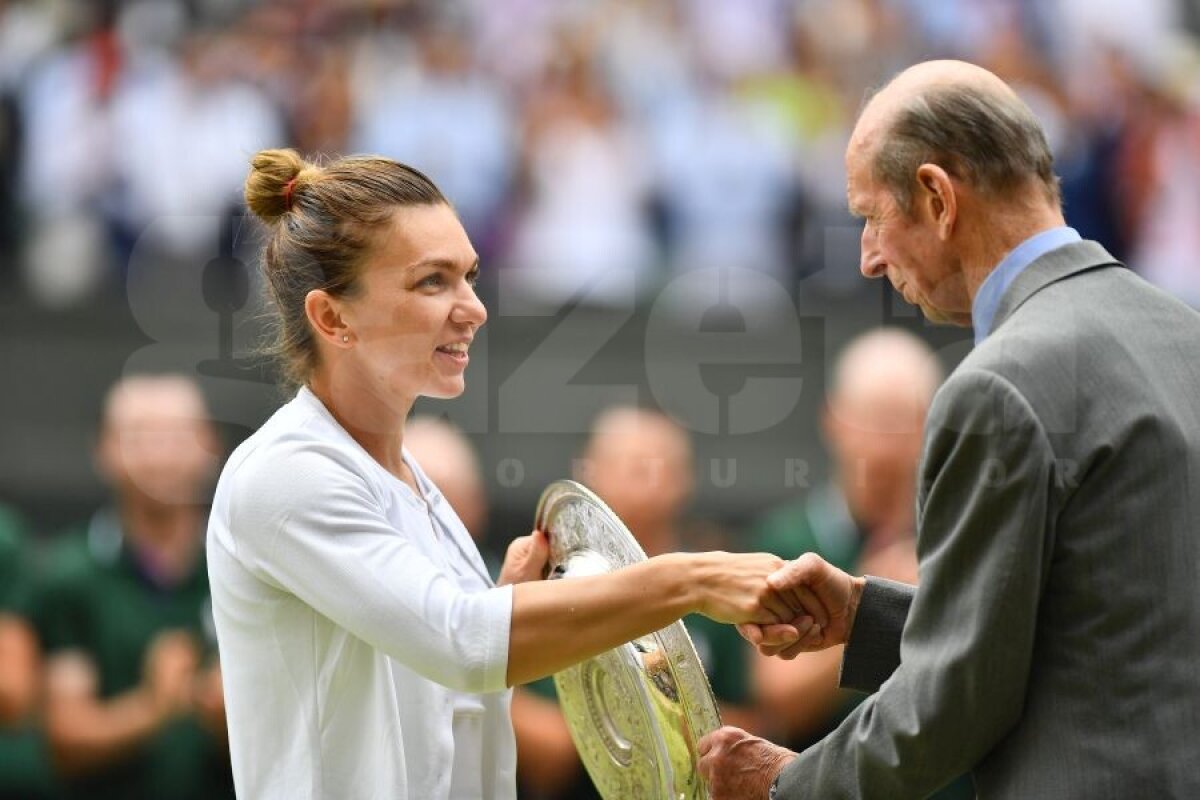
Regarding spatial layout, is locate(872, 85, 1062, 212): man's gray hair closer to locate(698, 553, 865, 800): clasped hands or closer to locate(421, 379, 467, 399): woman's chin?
locate(698, 553, 865, 800): clasped hands

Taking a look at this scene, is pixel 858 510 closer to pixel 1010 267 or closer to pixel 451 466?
pixel 451 466

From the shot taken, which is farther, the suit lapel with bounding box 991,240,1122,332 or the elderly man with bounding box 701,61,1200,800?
the suit lapel with bounding box 991,240,1122,332

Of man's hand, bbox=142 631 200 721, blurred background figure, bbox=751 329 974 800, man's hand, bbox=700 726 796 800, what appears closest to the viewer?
man's hand, bbox=700 726 796 800

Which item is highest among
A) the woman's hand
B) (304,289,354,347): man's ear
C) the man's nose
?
the man's nose

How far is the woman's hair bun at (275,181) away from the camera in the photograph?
283 centimetres

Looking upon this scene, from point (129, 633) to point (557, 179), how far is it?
2455 mm

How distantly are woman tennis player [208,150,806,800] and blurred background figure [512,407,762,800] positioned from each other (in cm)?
142

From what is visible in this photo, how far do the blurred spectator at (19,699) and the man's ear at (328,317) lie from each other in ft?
7.66

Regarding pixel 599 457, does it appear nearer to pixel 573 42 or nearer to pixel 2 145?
pixel 573 42

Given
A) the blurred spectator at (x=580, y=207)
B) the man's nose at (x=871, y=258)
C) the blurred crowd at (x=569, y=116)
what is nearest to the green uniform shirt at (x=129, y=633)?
the blurred crowd at (x=569, y=116)

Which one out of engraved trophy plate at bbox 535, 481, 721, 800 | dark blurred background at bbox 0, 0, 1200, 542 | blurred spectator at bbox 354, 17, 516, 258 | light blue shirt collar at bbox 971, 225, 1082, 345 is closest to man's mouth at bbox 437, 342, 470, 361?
engraved trophy plate at bbox 535, 481, 721, 800

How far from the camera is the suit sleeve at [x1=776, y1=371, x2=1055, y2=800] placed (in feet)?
7.47

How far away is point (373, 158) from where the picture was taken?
2.85m

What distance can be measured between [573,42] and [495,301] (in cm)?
125
